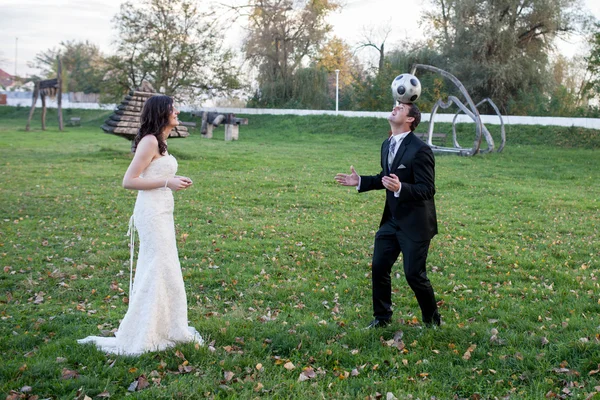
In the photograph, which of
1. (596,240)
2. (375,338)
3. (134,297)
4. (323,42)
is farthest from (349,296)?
(323,42)

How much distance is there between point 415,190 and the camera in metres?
5.53

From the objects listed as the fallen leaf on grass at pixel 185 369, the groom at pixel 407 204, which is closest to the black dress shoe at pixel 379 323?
the groom at pixel 407 204

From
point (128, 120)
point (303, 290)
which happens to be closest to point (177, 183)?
point (303, 290)

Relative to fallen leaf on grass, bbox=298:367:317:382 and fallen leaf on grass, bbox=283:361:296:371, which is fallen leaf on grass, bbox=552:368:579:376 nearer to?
fallen leaf on grass, bbox=298:367:317:382

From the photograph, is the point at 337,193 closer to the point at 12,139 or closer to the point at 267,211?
the point at 267,211

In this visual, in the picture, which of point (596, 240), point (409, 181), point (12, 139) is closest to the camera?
point (409, 181)

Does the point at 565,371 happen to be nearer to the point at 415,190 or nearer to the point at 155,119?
the point at 415,190

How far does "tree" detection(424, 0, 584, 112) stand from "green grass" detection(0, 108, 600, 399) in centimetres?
2453

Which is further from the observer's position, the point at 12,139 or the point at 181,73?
the point at 181,73

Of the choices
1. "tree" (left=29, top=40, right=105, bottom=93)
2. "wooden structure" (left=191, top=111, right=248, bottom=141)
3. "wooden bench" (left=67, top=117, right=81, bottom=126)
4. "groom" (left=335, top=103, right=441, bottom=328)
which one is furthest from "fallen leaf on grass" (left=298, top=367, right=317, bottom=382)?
"tree" (left=29, top=40, right=105, bottom=93)

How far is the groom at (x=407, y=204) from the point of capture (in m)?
5.64

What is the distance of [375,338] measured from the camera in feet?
19.5

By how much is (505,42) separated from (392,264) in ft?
128

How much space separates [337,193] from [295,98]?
1444 inches
